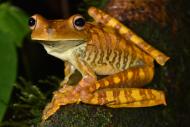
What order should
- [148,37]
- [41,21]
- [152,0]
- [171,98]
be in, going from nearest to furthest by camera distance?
[41,21], [171,98], [148,37], [152,0]

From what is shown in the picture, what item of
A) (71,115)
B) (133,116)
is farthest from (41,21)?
(133,116)

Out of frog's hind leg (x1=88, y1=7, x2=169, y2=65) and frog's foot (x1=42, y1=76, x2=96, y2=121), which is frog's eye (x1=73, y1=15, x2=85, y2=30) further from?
frog's hind leg (x1=88, y1=7, x2=169, y2=65)

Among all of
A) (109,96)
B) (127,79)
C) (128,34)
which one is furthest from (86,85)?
(128,34)

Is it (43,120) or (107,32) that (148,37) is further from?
(43,120)

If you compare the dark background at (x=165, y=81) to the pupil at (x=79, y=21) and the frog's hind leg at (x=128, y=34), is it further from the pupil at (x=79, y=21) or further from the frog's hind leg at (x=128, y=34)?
the pupil at (x=79, y=21)

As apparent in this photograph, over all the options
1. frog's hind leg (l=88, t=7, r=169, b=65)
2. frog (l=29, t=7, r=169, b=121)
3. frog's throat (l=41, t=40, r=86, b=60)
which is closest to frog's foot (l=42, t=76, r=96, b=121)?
frog (l=29, t=7, r=169, b=121)

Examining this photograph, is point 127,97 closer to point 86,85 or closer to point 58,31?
point 86,85

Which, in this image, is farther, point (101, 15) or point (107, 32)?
point (101, 15)
